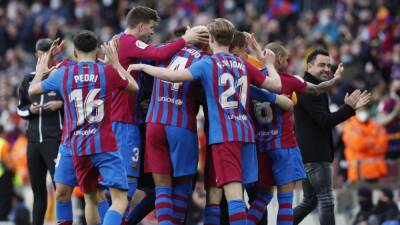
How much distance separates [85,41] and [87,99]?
0.56 meters

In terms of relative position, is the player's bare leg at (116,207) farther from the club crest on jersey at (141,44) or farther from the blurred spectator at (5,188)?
the blurred spectator at (5,188)

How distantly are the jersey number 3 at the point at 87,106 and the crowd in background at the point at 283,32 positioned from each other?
7356 millimetres

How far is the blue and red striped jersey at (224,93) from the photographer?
10.6 meters

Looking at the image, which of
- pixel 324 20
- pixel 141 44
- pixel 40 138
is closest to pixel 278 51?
pixel 141 44

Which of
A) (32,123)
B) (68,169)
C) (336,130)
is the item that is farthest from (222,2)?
(68,169)

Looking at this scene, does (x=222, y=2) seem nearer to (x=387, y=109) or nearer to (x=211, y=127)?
(x=387, y=109)

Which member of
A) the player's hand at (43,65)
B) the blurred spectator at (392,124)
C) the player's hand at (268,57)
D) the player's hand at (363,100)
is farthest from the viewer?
the blurred spectator at (392,124)

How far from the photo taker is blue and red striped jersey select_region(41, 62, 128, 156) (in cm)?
1061

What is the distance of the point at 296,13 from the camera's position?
25641 mm

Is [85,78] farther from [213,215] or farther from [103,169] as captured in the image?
[213,215]

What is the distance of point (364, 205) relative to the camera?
1617 cm

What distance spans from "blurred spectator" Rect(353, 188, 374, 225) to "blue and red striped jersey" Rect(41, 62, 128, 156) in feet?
19.8

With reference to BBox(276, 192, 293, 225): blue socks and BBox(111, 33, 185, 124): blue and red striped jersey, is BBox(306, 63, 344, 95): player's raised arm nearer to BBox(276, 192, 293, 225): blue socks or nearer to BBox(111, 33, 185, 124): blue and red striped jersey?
BBox(276, 192, 293, 225): blue socks

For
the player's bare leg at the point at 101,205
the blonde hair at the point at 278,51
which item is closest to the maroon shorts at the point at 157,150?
the player's bare leg at the point at 101,205
